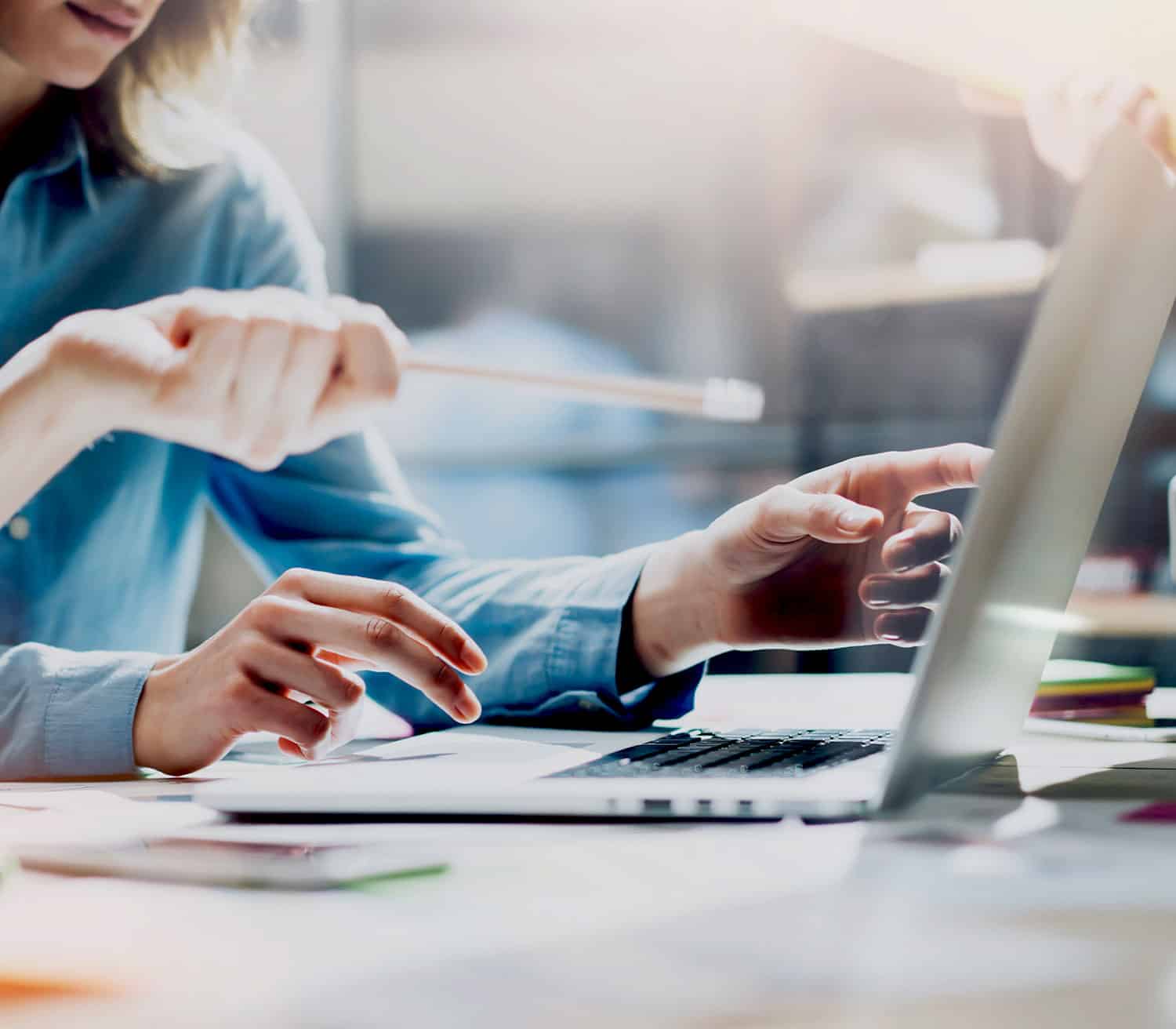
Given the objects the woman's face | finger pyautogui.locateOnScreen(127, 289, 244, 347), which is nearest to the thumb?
finger pyautogui.locateOnScreen(127, 289, 244, 347)

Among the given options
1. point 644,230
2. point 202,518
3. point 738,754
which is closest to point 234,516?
point 202,518

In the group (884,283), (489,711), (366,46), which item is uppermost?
(366,46)

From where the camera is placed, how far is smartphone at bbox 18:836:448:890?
1.12ft

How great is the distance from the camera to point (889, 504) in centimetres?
63

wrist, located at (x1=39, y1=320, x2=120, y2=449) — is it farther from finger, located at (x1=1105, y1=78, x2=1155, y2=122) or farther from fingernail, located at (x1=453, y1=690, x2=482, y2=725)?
finger, located at (x1=1105, y1=78, x2=1155, y2=122)

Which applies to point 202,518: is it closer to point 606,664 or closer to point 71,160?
point 71,160

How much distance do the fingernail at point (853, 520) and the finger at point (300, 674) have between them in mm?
222

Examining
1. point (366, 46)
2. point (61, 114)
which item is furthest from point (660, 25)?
point (61, 114)

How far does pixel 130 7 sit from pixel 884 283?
1452 millimetres

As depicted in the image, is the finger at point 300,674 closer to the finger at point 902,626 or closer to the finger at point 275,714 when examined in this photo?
the finger at point 275,714

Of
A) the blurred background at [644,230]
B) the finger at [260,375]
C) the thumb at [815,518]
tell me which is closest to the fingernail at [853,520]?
the thumb at [815,518]

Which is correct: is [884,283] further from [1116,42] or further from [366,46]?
[1116,42]

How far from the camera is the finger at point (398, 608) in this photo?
1.81 ft

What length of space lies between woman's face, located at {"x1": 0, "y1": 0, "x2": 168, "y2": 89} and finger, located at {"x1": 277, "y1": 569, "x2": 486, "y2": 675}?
455mm
